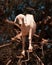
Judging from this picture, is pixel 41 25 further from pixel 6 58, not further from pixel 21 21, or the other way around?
pixel 21 21

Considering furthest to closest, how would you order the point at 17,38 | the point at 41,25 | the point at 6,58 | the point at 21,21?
1. the point at 41,25
2. the point at 6,58
3. the point at 17,38
4. the point at 21,21

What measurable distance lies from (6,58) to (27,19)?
3.59 feet

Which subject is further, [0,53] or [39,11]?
[39,11]

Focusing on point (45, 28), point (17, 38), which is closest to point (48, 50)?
point (45, 28)

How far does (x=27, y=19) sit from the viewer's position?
12.6ft

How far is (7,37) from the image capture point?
5500 mm

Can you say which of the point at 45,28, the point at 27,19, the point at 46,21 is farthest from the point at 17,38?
the point at 45,28

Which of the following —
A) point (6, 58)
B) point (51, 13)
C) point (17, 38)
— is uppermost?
point (51, 13)

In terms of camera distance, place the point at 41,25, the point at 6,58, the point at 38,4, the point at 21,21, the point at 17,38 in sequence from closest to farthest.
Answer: the point at 21,21, the point at 17,38, the point at 6,58, the point at 41,25, the point at 38,4

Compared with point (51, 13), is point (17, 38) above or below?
below

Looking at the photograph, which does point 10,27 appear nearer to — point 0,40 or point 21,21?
point 0,40

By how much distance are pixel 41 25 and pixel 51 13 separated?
382mm

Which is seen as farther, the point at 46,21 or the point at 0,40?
the point at 0,40

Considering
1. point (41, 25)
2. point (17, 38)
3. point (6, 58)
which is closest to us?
point (17, 38)
